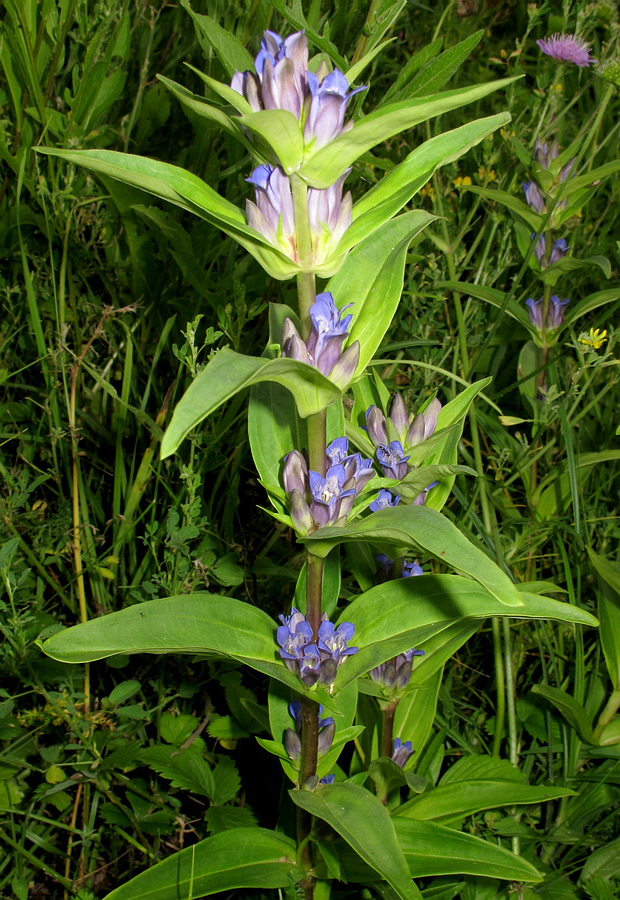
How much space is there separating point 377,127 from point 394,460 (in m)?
0.62

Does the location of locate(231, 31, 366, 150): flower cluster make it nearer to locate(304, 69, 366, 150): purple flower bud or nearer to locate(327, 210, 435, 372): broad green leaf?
locate(304, 69, 366, 150): purple flower bud

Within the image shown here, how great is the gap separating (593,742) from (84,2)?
86.9 inches

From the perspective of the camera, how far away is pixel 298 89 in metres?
0.94

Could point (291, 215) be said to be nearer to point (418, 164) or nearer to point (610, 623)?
point (418, 164)

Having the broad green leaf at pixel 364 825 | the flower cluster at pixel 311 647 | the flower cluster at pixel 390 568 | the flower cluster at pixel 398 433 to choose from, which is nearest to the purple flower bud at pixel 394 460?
the flower cluster at pixel 398 433

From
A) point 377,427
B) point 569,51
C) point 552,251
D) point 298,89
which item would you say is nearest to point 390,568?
point 377,427

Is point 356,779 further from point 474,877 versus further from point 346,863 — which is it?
point 474,877

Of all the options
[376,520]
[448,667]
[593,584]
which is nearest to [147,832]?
[448,667]

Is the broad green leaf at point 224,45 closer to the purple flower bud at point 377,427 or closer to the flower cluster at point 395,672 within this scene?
the purple flower bud at point 377,427

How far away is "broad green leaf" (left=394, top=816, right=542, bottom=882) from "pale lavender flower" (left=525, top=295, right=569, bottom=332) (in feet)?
4.75

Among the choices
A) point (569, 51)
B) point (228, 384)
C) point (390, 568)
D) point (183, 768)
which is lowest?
point (183, 768)

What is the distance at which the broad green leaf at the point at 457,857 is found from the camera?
4.11ft

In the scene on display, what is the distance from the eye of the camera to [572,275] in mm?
2633

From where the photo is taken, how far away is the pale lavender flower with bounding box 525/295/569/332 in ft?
7.27
